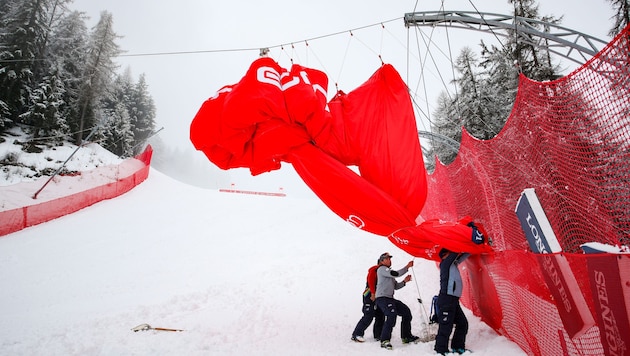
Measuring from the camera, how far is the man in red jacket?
18.1 feet

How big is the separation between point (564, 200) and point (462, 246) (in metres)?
1.39

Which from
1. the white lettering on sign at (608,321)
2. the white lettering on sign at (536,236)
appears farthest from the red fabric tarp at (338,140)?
the white lettering on sign at (608,321)

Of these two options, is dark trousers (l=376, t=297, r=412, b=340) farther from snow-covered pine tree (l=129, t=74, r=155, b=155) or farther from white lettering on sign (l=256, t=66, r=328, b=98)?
snow-covered pine tree (l=129, t=74, r=155, b=155)

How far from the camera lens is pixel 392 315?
5.19m

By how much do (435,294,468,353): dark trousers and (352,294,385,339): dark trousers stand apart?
4.59 feet

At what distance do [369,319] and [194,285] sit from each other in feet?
18.4

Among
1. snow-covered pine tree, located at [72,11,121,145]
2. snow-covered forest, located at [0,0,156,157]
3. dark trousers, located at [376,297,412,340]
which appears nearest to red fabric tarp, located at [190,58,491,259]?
dark trousers, located at [376,297,412,340]


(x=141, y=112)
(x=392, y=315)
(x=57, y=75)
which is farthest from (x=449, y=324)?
(x=141, y=112)

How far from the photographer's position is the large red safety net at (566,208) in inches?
98.9

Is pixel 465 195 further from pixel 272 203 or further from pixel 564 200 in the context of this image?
pixel 272 203

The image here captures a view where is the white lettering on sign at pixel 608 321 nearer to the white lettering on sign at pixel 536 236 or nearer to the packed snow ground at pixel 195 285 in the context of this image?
the white lettering on sign at pixel 536 236

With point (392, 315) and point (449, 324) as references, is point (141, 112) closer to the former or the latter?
point (392, 315)

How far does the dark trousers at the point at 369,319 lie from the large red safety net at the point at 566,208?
1702 mm

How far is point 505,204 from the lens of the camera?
16.0 feet
